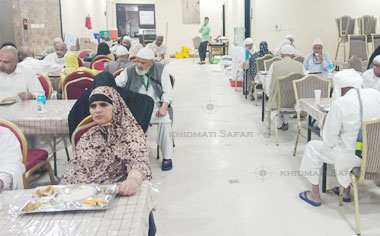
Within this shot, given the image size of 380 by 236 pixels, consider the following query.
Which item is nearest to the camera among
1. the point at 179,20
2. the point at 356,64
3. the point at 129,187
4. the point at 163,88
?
the point at 129,187

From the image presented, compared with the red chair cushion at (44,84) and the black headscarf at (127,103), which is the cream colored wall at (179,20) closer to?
the red chair cushion at (44,84)

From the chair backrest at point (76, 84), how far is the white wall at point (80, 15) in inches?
248

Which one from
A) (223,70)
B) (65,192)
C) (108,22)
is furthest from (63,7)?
(65,192)

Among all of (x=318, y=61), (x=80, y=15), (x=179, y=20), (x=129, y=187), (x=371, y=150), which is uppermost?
(x=179, y=20)

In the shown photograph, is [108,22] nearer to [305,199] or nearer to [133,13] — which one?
[133,13]

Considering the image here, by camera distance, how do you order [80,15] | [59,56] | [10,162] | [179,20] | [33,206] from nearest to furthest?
[33,206] < [10,162] < [59,56] < [80,15] < [179,20]

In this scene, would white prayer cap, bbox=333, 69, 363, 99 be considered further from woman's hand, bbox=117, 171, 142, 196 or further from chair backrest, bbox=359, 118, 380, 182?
woman's hand, bbox=117, 171, 142, 196


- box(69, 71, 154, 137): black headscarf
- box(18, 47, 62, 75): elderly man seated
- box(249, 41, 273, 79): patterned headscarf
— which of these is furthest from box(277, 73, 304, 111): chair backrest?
box(18, 47, 62, 75): elderly man seated

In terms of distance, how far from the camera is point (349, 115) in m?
2.77

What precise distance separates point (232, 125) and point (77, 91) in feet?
7.63

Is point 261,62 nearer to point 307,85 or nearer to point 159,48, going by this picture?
point 307,85

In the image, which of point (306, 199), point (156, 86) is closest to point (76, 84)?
point (156, 86)

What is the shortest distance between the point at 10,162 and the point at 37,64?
11.3 feet

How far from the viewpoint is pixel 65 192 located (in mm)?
1672
